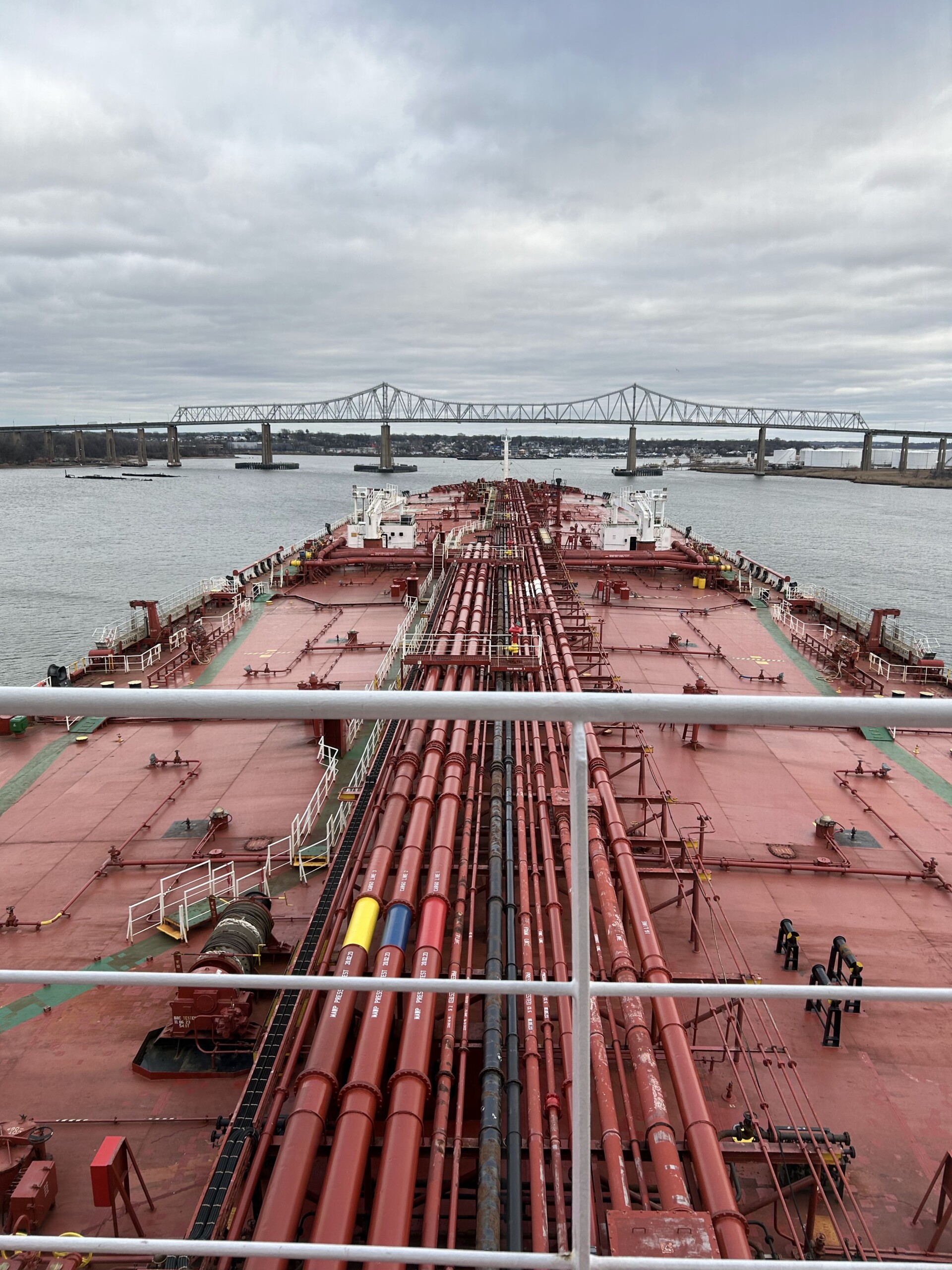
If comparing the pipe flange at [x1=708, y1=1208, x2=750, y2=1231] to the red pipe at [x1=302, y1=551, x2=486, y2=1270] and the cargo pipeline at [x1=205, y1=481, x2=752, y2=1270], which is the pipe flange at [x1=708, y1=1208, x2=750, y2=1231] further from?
the red pipe at [x1=302, y1=551, x2=486, y2=1270]

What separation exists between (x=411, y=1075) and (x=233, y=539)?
228 feet

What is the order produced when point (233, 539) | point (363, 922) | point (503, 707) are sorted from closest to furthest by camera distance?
point (503, 707)
point (363, 922)
point (233, 539)

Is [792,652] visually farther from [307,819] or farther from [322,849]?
[322,849]

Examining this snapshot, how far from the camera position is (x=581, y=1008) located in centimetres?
173

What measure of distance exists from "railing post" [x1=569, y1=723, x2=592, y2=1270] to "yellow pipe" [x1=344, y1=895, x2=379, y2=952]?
596 cm

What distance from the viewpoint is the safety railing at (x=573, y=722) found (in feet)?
5.28

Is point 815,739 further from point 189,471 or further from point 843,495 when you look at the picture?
point 189,471

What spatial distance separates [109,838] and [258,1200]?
27.4ft

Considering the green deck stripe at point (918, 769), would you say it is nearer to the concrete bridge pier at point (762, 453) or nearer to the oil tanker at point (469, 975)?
the oil tanker at point (469, 975)

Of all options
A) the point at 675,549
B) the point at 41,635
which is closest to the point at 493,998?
the point at 675,549

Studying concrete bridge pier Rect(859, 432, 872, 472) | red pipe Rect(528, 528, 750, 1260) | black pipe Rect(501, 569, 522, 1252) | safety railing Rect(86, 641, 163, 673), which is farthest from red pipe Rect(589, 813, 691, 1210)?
concrete bridge pier Rect(859, 432, 872, 472)

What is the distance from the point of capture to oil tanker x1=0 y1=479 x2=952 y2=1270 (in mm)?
5590

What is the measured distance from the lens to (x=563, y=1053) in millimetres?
6273

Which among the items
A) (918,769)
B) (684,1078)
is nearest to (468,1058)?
(684,1078)
